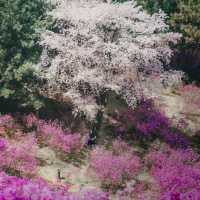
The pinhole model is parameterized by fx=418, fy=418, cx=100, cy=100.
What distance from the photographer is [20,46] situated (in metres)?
18.2

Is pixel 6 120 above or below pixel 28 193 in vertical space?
below

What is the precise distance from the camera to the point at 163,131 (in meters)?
21.1

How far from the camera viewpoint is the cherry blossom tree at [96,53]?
17.2 metres

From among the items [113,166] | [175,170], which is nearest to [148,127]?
[175,170]

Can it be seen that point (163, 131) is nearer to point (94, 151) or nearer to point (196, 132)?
point (196, 132)

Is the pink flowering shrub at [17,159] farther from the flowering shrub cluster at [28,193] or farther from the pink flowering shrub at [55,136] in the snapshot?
the flowering shrub cluster at [28,193]

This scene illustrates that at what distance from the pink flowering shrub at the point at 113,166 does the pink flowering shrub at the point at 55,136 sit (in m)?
0.92

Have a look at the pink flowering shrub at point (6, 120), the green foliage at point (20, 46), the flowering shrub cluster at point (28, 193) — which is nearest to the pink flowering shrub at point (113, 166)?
the green foliage at point (20, 46)

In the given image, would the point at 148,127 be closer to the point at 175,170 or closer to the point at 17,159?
the point at 175,170

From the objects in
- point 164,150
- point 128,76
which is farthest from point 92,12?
point 164,150

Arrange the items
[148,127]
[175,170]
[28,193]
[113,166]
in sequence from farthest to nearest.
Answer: [148,127] < [175,170] < [113,166] < [28,193]

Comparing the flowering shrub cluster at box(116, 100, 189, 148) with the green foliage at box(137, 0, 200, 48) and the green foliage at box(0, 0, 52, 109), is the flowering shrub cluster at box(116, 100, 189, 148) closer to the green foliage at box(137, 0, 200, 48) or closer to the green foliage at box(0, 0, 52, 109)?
the green foliage at box(0, 0, 52, 109)

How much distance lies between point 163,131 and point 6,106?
7850 millimetres

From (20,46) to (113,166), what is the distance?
261 inches
